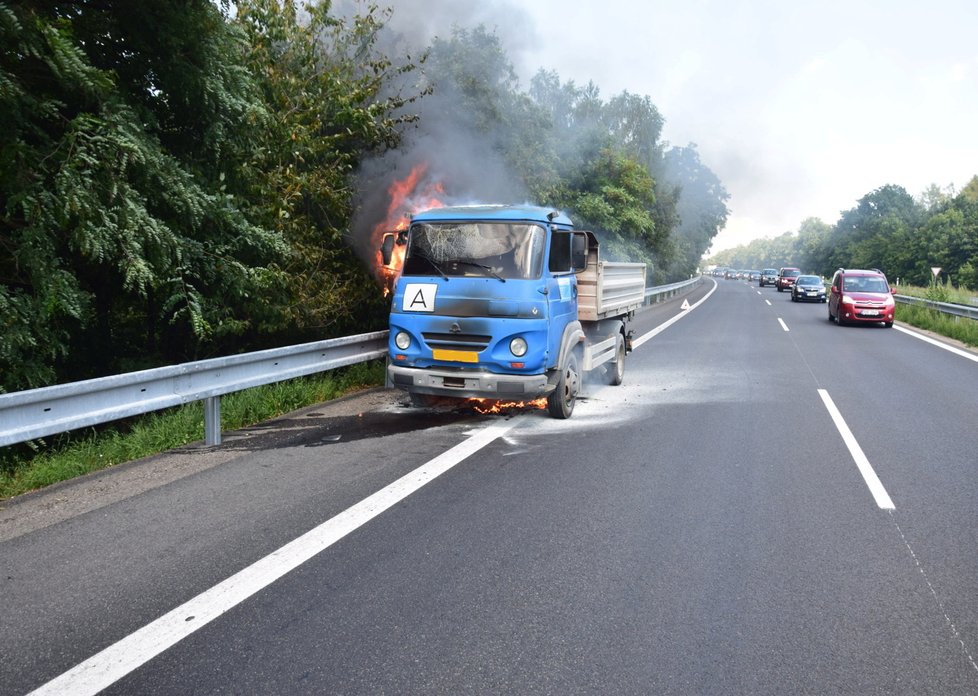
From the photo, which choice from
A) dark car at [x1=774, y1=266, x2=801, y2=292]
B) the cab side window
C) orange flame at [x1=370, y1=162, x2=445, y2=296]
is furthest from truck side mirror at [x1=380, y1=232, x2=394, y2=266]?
dark car at [x1=774, y1=266, x2=801, y2=292]

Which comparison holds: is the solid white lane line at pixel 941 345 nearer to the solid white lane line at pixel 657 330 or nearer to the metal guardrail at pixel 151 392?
the solid white lane line at pixel 657 330

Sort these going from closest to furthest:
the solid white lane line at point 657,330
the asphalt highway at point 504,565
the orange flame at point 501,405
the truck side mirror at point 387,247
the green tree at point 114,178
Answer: the asphalt highway at point 504,565
the green tree at point 114,178
the truck side mirror at point 387,247
the orange flame at point 501,405
the solid white lane line at point 657,330

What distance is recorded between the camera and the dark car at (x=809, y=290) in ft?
124

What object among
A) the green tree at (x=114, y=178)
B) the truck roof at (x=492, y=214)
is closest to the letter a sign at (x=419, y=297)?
the truck roof at (x=492, y=214)

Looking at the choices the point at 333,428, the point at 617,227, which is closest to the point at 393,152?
the point at 333,428

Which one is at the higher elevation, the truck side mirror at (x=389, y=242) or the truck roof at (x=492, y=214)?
the truck roof at (x=492, y=214)

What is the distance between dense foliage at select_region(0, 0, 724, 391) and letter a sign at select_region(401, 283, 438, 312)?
72.9 inches

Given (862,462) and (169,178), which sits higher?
(169,178)

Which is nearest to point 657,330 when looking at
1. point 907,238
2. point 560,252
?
point 560,252

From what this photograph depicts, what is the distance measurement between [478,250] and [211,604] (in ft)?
17.2

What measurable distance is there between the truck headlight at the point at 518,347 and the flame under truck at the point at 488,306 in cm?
1

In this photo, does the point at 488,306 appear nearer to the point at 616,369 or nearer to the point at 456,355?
the point at 456,355

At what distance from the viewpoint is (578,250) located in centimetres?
849

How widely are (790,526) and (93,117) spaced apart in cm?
664
